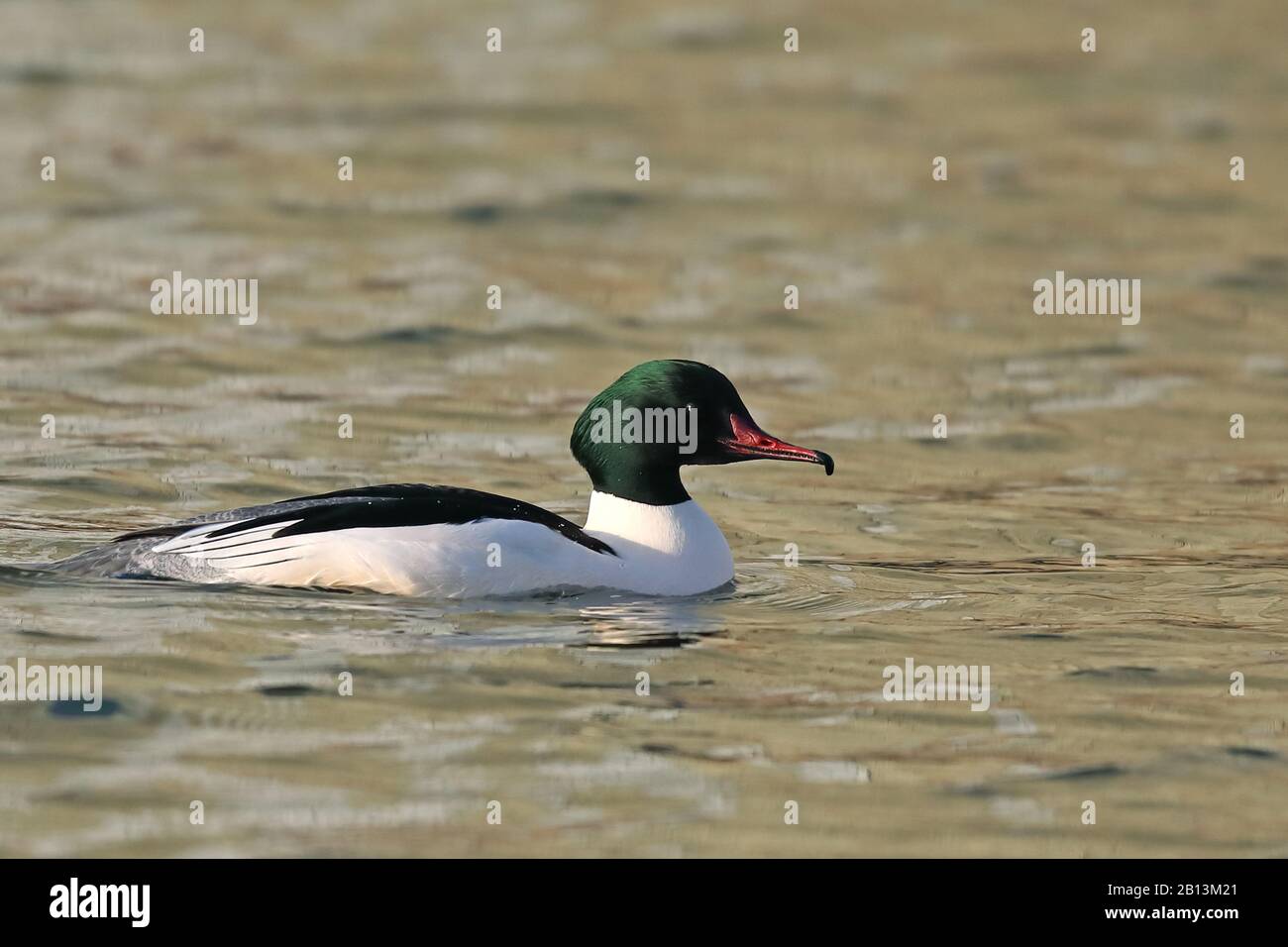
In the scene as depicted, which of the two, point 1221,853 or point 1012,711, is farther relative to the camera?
point 1012,711

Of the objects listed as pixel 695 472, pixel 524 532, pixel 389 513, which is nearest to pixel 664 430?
pixel 524 532

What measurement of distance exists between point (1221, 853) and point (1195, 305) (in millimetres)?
11573

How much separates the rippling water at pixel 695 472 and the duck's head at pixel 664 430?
2.02 ft

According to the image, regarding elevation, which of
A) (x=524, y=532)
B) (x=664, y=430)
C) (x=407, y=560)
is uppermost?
(x=664, y=430)

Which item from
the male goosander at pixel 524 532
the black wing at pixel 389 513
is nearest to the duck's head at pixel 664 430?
the male goosander at pixel 524 532

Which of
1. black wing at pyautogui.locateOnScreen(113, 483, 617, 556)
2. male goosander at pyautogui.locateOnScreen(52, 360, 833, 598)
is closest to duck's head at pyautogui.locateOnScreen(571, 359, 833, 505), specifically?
male goosander at pyautogui.locateOnScreen(52, 360, 833, 598)

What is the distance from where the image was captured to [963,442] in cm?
1474

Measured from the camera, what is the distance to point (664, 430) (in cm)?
1045

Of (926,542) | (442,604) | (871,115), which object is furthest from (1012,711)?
(871,115)

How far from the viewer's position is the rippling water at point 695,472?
303 inches

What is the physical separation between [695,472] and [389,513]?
4290 millimetres

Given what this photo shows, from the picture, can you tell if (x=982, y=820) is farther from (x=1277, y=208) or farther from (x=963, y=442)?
(x=1277, y=208)

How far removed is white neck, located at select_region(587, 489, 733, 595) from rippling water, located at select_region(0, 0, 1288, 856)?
0.52ft

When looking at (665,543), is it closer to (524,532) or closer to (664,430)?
(664,430)
